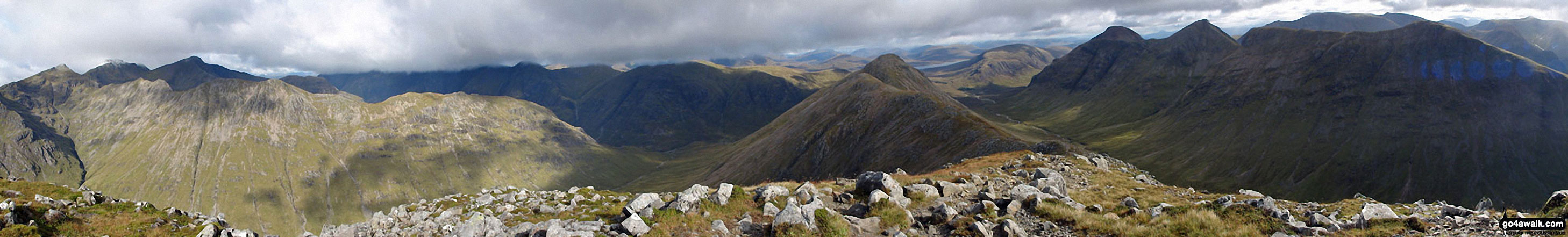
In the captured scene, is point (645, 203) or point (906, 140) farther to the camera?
point (906, 140)

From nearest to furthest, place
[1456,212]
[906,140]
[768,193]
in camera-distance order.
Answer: [1456,212] → [768,193] → [906,140]

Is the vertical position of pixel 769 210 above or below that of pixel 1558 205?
below

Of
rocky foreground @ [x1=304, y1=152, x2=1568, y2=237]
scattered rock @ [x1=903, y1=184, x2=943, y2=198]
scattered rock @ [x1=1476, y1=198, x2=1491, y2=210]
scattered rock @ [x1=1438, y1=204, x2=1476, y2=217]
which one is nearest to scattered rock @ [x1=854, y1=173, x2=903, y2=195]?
rocky foreground @ [x1=304, y1=152, x2=1568, y2=237]

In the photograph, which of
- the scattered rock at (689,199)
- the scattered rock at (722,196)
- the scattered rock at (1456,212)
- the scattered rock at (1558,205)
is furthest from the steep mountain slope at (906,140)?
the scattered rock at (1558,205)

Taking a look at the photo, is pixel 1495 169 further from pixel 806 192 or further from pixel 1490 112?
pixel 806 192

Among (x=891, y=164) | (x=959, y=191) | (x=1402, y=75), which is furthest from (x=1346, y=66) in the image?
(x=959, y=191)

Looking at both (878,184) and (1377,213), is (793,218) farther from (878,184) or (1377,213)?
(1377,213)

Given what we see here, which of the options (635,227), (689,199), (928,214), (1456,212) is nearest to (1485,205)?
(1456,212)

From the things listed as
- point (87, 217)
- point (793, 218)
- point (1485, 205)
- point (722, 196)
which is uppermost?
point (87, 217)
